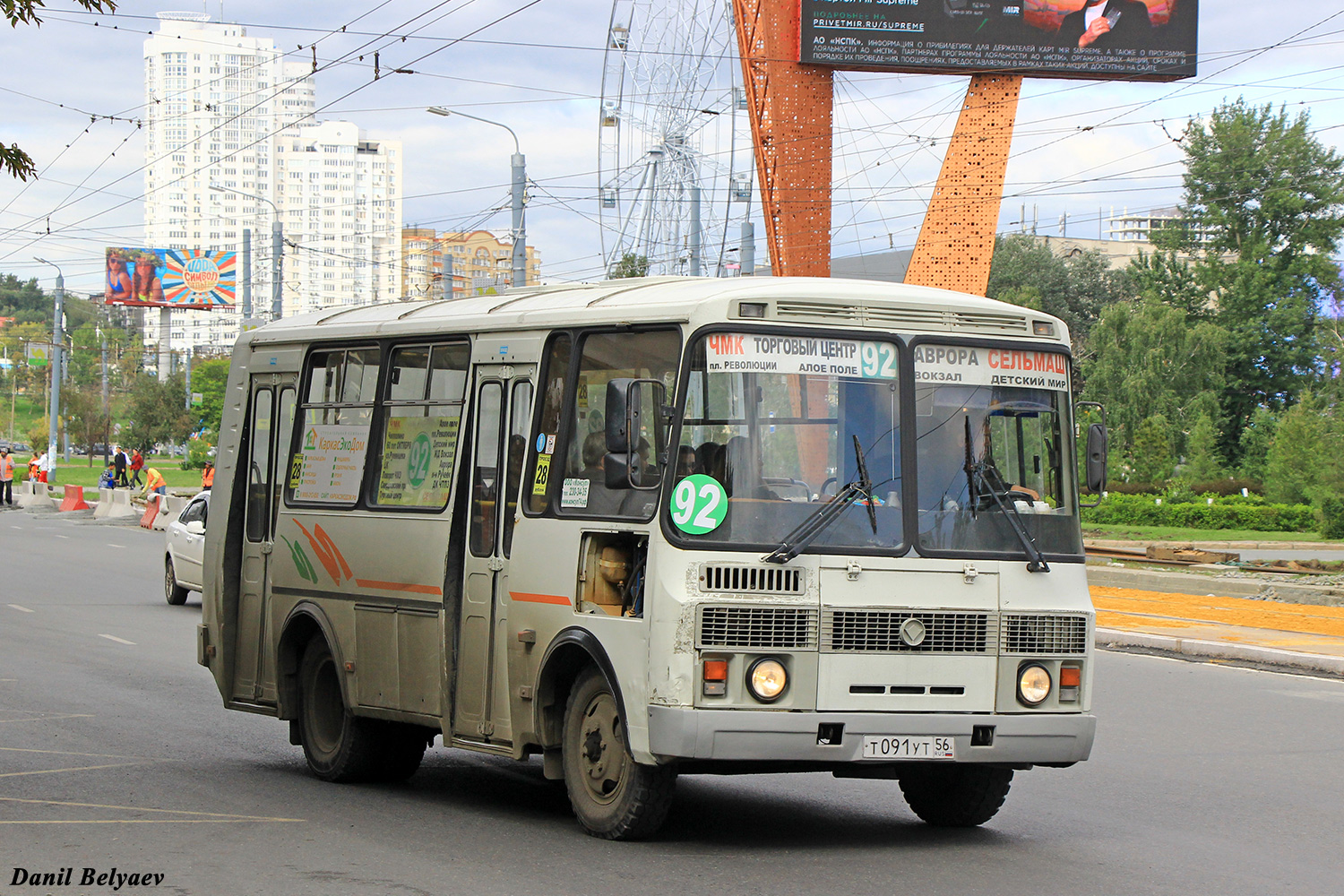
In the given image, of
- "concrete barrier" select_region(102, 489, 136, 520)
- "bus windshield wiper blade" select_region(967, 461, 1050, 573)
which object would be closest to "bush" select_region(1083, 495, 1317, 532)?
"concrete barrier" select_region(102, 489, 136, 520)

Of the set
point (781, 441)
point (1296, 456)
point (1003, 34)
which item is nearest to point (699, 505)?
point (781, 441)

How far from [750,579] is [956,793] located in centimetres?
200

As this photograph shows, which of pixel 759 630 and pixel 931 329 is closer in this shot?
pixel 759 630

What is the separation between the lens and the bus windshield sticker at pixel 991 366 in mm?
7645

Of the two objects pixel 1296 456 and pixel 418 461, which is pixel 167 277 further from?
pixel 418 461

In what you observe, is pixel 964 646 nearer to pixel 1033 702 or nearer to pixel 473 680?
pixel 1033 702

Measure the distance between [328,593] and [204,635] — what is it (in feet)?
5.86

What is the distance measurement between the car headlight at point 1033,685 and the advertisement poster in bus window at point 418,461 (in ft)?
10.9

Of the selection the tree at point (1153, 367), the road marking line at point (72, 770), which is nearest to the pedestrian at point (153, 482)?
the road marking line at point (72, 770)

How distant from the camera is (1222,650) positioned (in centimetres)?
1686

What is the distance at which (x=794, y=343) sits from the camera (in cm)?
742

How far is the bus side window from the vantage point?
8148 mm

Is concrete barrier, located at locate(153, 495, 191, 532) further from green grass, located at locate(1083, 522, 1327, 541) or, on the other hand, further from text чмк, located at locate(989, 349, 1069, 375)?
text чмк, located at locate(989, 349, 1069, 375)

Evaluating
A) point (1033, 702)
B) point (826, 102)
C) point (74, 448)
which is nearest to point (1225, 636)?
point (1033, 702)
